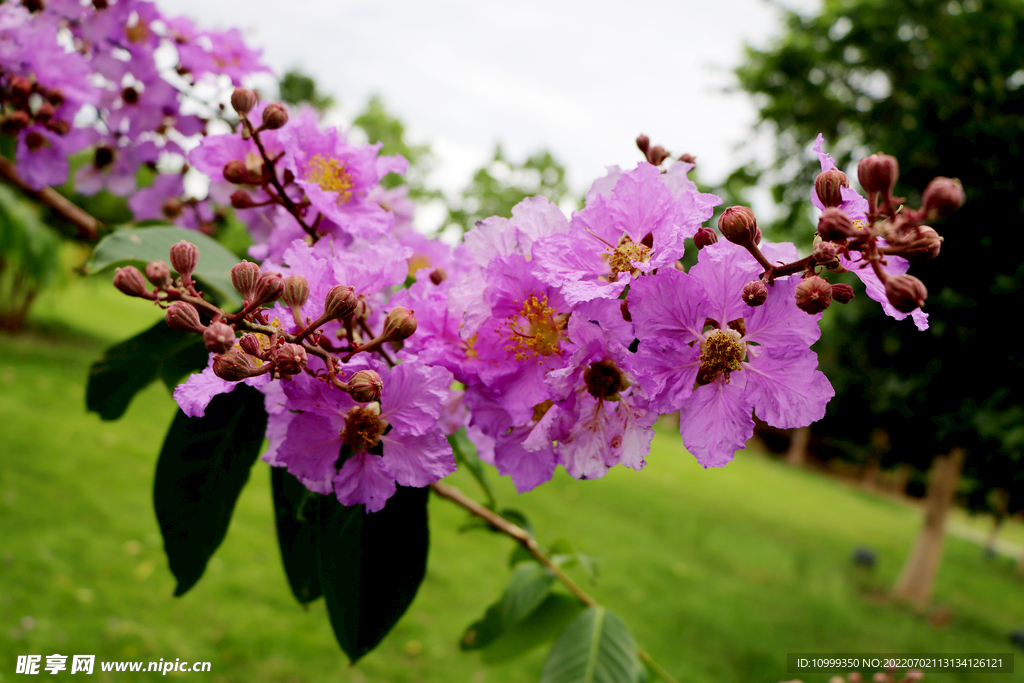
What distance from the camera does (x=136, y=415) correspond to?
7797 millimetres

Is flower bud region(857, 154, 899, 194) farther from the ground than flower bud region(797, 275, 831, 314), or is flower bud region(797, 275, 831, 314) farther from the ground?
flower bud region(857, 154, 899, 194)

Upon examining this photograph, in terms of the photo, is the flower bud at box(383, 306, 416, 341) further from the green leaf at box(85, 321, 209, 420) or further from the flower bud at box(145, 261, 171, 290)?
the green leaf at box(85, 321, 209, 420)

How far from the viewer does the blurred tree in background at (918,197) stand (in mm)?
3947

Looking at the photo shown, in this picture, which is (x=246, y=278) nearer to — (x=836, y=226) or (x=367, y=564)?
(x=367, y=564)

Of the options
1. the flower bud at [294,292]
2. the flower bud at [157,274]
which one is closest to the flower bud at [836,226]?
the flower bud at [294,292]

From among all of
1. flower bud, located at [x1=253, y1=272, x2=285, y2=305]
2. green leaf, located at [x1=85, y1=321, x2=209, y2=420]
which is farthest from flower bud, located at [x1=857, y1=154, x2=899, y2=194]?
green leaf, located at [x1=85, y1=321, x2=209, y2=420]

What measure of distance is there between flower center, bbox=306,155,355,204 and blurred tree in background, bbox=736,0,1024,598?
6.94 ft

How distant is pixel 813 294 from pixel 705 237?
153mm

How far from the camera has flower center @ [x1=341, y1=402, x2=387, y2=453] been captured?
0.80 metres

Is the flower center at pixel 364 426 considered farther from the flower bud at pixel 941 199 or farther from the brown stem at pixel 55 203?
the brown stem at pixel 55 203

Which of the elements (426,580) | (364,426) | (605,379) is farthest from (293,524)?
(426,580)

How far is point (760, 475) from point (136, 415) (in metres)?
12.7

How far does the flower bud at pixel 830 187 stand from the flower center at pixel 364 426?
558 millimetres

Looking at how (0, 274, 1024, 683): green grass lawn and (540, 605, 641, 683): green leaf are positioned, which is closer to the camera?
(540, 605, 641, 683): green leaf
